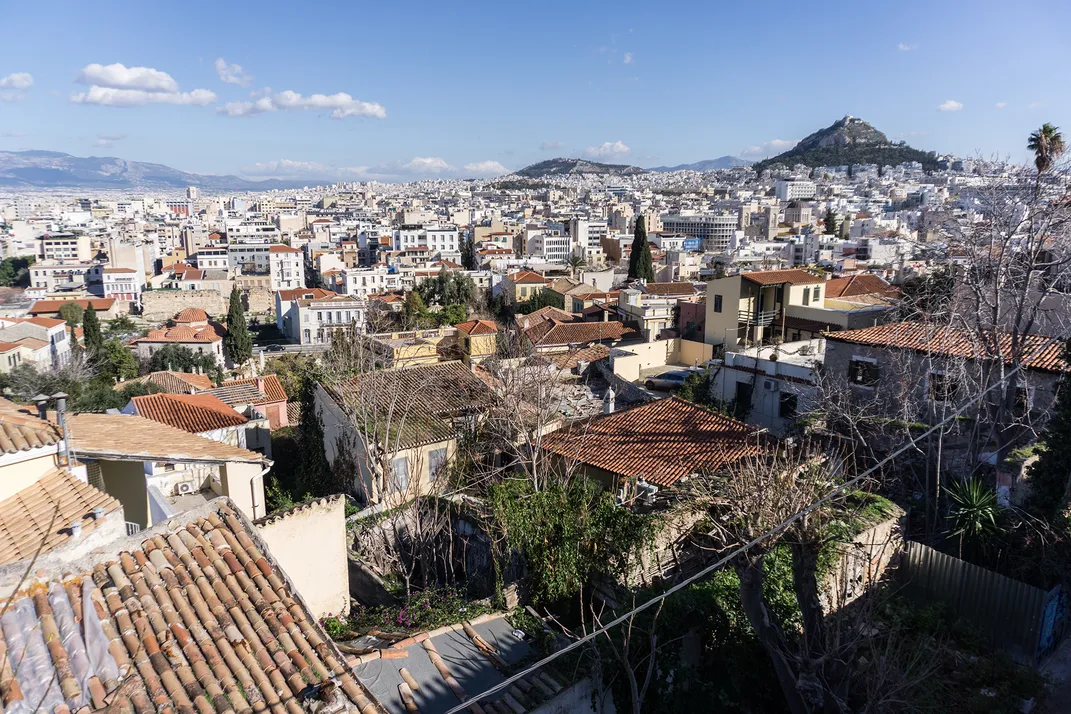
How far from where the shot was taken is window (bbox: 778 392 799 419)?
15875mm

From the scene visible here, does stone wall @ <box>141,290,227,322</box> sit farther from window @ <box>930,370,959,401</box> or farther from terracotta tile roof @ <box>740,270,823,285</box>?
window @ <box>930,370,959,401</box>

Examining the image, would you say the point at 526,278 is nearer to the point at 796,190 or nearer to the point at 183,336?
the point at 183,336

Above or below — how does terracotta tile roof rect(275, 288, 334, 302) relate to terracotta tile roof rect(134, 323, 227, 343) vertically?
above

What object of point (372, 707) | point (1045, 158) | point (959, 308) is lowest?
point (372, 707)

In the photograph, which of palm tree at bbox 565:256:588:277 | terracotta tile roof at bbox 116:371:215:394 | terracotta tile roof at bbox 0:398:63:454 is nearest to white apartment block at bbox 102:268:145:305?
palm tree at bbox 565:256:588:277

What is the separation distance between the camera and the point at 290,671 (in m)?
4.22

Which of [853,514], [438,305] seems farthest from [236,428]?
[438,305]

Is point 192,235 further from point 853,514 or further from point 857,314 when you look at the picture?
point 853,514

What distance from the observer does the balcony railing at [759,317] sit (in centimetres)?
2253

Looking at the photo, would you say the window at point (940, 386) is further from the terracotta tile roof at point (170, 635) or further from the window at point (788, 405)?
the terracotta tile roof at point (170, 635)

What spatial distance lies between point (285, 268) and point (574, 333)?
65.7 meters

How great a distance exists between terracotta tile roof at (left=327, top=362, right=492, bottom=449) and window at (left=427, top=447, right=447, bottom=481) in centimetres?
27

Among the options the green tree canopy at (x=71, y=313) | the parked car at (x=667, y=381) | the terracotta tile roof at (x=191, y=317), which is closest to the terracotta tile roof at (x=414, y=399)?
the parked car at (x=667, y=381)

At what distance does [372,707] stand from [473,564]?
679 cm
